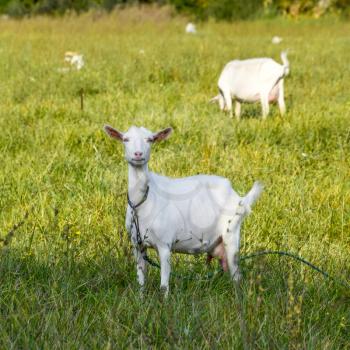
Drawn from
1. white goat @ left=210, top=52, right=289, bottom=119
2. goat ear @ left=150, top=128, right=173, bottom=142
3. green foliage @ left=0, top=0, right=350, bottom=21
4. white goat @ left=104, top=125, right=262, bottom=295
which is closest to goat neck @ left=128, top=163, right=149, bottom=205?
white goat @ left=104, top=125, right=262, bottom=295

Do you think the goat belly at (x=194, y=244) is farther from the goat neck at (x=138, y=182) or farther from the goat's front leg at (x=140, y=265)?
the goat neck at (x=138, y=182)

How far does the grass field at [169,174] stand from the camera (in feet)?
9.23

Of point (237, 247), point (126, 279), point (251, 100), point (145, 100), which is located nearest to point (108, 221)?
point (126, 279)

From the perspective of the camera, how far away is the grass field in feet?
9.23

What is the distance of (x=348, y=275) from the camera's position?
3.73 meters

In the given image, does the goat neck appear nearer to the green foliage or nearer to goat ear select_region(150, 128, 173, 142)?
goat ear select_region(150, 128, 173, 142)

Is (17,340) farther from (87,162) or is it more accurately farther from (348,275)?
(87,162)

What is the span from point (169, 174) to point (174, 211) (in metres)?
2.35

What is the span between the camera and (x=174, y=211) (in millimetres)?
3158

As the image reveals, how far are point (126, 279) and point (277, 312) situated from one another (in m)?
0.76

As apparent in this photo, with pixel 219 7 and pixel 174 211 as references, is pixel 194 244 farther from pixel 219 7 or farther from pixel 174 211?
pixel 219 7

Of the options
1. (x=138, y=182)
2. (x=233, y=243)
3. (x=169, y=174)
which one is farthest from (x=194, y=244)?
(x=169, y=174)

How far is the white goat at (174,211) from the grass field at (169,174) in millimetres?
164

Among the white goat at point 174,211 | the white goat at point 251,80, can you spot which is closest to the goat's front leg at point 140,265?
the white goat at point 174,211
